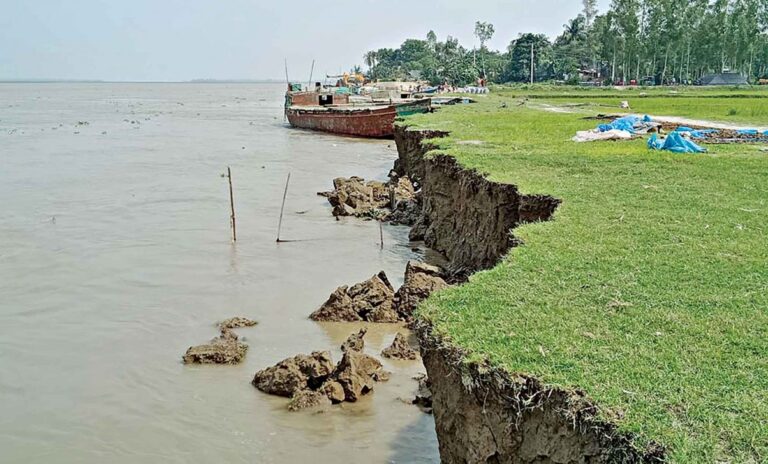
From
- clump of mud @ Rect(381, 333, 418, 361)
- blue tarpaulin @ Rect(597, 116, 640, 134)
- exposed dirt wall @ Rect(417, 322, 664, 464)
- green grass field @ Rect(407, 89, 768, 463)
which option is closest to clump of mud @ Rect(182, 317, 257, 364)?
clump of mud @ Rect(381, 333, 418, 361)

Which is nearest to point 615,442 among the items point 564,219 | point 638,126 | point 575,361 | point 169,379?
point 575,361

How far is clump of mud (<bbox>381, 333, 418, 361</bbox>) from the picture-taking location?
8.64 metres

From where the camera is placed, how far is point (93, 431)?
711cm

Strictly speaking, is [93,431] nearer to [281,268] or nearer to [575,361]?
[575,361]

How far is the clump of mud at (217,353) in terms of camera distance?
8648 millimetres

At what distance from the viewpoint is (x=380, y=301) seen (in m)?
10.1

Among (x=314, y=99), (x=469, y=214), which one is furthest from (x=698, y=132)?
(x=314, y=99)

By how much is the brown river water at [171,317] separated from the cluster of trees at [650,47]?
65825 mm

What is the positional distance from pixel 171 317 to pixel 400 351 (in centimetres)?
355

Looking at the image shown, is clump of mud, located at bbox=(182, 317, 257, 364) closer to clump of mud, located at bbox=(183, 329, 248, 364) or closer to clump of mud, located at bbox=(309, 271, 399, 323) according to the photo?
clump of mud, located at bbox=(183, 329, 248, 364)

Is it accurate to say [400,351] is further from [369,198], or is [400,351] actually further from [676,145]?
[369,198]

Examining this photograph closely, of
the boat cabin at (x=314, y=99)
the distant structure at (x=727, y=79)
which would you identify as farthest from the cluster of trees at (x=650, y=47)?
the boat cabin at (x=314, y=99)

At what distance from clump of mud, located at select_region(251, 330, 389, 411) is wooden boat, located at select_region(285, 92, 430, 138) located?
2521cm

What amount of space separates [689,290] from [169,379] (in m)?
5.48
